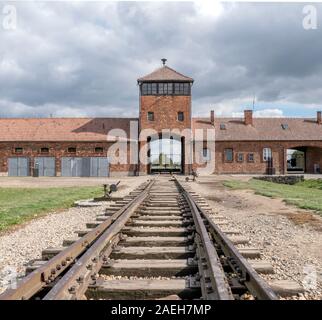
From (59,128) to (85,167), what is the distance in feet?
20.4

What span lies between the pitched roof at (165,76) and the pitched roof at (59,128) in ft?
19.9

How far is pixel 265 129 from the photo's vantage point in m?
47.5

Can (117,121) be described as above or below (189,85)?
below

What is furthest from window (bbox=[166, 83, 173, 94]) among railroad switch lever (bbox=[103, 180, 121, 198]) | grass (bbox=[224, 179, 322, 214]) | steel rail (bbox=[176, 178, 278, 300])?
steel rail (bbox=[176, 178, 278, 300])

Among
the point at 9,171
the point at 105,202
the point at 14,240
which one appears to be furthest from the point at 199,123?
the point at 14,240

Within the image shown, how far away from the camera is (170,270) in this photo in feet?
14.9

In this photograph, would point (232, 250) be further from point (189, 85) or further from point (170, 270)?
point (189, 85)

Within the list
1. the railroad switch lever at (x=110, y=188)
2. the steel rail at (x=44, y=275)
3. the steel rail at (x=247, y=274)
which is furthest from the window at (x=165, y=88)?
the steel rail at (x=44, y=275)

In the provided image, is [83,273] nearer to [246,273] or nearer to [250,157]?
[246,273]

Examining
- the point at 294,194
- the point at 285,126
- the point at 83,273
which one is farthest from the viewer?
the point at 285,126

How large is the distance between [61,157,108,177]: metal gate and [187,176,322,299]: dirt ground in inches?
1201

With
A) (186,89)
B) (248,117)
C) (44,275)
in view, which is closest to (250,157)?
(248,117)

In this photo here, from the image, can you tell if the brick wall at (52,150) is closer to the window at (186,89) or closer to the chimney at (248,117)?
the window at (186,89)
